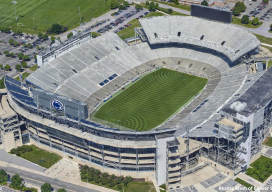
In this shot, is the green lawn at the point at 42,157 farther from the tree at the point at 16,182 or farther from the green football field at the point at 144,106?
the green football field at the point at 144,106

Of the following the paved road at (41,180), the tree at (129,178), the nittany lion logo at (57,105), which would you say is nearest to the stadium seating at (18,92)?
the nittany lion logo at (57,105)

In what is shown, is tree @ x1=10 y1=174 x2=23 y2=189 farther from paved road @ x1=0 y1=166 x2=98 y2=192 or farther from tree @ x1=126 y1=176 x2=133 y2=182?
tree @ x1=126 y1=176 x2=133 y2=182

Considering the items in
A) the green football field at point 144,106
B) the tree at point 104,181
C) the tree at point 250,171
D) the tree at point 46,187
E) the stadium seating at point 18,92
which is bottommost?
the tree at point 104,181

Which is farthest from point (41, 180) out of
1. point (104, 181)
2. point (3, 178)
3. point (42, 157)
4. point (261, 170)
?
point (261, 170)

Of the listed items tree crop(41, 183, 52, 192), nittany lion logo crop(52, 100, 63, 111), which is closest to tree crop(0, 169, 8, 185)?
tree crop(41, 183, 52, 192)

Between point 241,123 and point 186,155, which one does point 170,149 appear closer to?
point 186,155

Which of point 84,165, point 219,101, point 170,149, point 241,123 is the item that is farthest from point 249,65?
point 84,165
